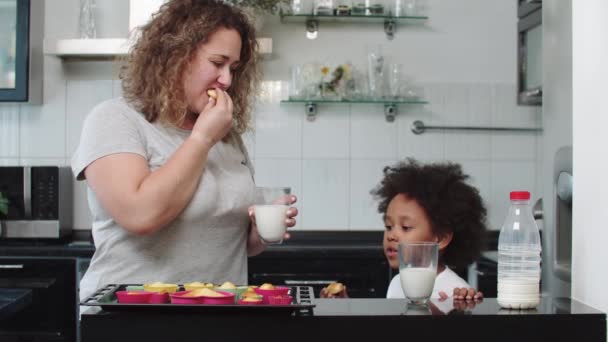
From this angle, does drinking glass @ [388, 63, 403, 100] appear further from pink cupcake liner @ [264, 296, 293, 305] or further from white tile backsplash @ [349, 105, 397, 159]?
pink cupcake liner @ [264, 296, 293, 305]

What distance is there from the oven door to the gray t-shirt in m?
1.75

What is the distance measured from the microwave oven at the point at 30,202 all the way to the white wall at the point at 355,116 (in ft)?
1.11

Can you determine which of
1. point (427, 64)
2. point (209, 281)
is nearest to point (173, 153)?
point (209, 281)

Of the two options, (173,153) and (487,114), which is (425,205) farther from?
(487,114)

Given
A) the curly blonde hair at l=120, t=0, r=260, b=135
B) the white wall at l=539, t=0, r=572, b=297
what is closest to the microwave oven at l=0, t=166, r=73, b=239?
the curly blonde hair at l=120, t=0, r=260, b=135

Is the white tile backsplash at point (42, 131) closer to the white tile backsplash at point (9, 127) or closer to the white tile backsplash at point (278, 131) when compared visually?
the white tile backsplash at point (9, 127)

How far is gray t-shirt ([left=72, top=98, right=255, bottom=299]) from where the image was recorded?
1.90 m

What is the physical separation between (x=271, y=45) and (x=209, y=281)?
7.22 feet

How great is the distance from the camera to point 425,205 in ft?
7.32

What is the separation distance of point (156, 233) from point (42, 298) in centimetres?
193

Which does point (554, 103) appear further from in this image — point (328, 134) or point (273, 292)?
point (328, 134)

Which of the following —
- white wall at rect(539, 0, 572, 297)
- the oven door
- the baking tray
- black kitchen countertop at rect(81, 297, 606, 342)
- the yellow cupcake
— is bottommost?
the oven door

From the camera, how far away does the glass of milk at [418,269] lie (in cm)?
158

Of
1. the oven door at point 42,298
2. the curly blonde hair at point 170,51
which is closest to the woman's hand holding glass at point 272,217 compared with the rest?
the curly blonde hair at point 170,51
